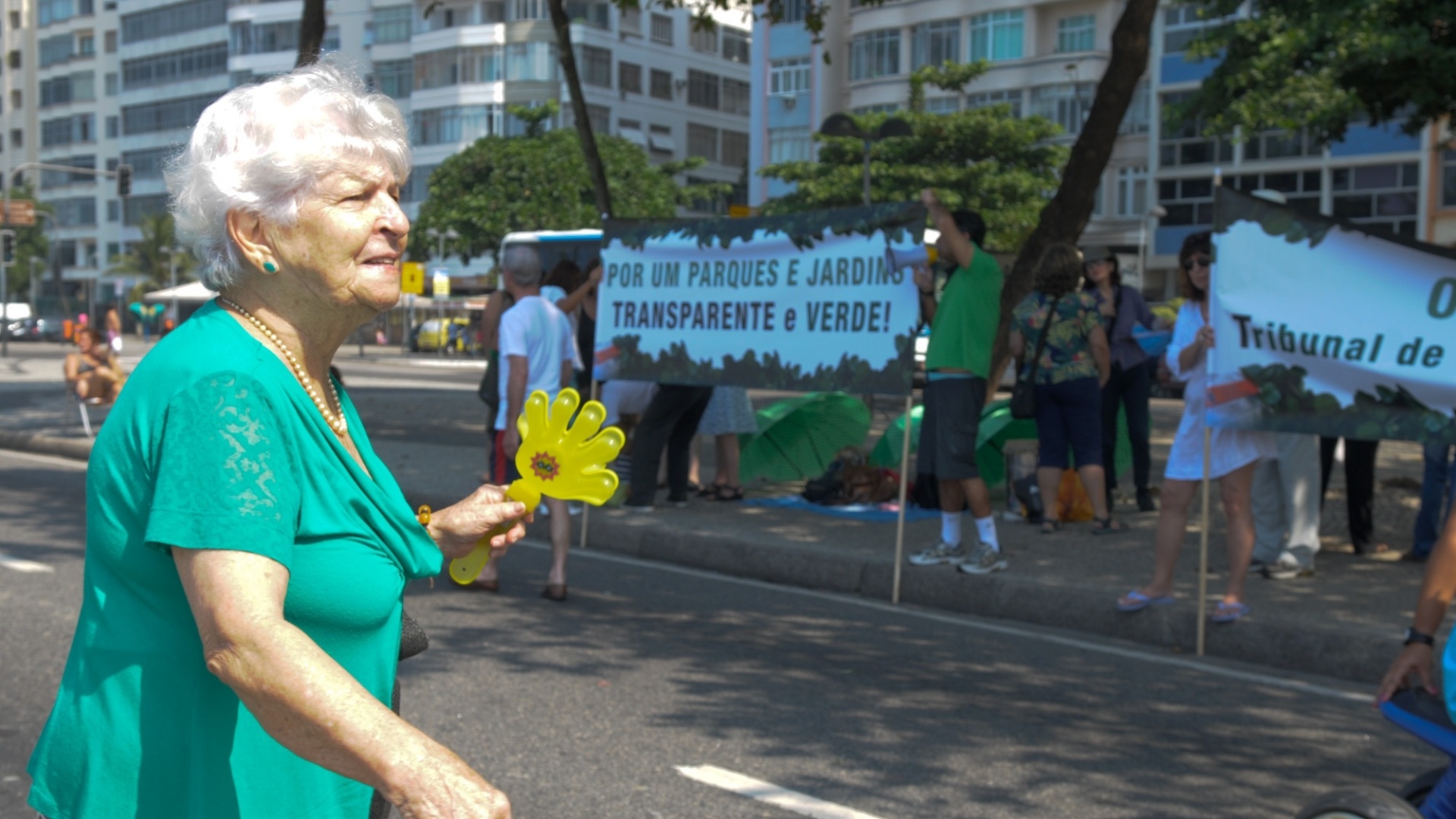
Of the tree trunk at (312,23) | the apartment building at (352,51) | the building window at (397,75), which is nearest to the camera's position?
the tree trunk at (312,23)

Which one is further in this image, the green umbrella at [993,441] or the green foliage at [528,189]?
the green foliage at [528,189]

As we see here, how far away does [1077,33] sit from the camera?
4869cm

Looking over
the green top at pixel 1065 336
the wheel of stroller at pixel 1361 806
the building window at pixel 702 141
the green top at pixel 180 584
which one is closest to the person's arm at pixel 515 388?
the green top at pixel 1065 336

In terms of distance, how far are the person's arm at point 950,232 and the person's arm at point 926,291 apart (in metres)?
0.17

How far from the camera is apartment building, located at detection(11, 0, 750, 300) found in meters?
66.9

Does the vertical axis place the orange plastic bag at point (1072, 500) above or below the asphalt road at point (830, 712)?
above

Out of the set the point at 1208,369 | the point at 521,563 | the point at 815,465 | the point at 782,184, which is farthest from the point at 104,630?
the point at 782,184

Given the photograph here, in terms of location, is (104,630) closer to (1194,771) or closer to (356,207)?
(356,207)

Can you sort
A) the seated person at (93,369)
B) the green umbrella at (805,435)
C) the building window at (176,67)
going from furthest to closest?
1. the building window at (176,67)
2. the seated person at (93,369)
3. the green umbrella at (805,435)

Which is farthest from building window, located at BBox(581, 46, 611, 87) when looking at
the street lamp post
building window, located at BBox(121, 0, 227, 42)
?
the street lamp post

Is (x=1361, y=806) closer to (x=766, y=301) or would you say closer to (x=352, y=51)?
(x=766, y=301)

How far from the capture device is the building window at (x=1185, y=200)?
46656 mm

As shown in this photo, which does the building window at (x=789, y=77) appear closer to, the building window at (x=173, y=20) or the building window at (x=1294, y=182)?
the building window at (x=1294, y=182)

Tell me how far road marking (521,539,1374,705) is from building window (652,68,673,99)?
64702 millimetres
